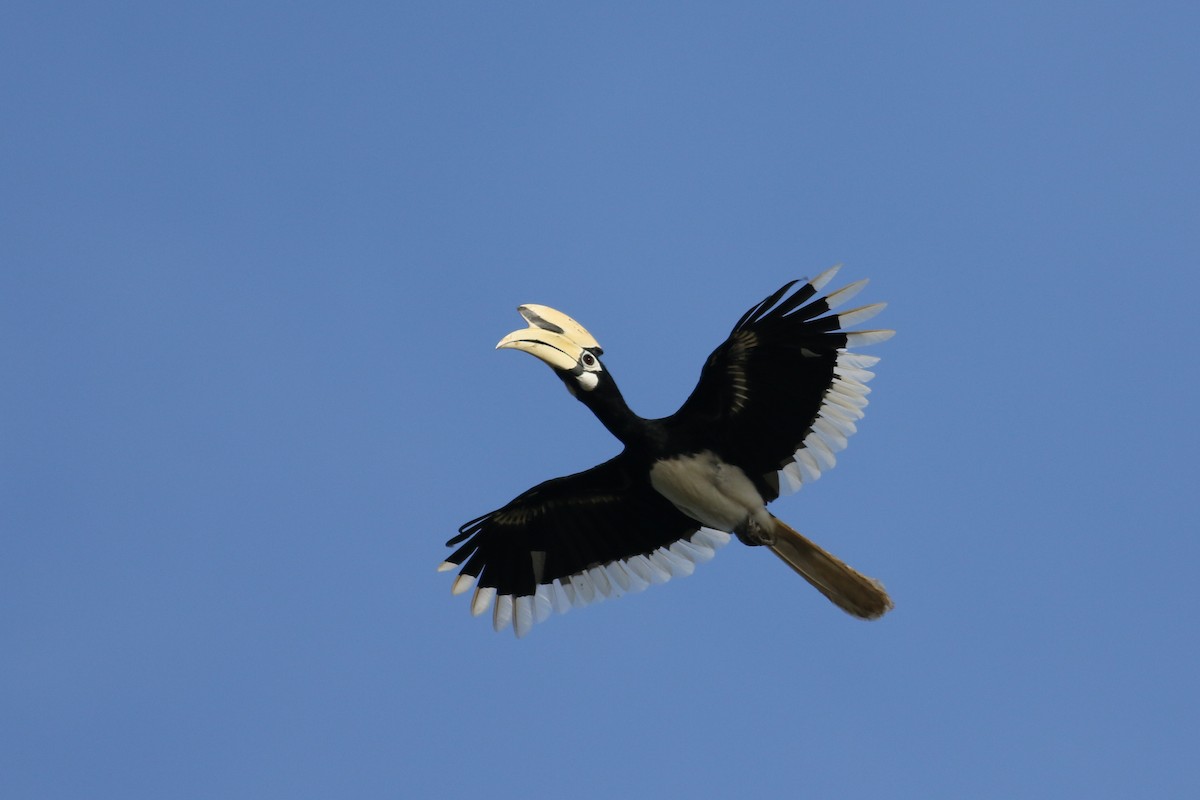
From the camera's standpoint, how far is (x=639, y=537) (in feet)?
38.1

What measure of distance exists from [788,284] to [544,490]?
2.43 m

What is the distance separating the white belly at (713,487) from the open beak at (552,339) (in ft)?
3.15

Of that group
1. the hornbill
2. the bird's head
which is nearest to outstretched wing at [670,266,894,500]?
the hornbill

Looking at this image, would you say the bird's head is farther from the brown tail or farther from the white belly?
the brown tail

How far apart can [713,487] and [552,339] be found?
4.96ft

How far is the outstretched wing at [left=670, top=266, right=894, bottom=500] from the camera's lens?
1048 cm

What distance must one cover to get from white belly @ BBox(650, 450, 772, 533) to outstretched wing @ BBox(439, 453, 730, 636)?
634 mm

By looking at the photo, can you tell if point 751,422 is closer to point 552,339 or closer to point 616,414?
point 616,414

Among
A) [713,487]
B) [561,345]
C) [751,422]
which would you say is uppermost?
[561,345]

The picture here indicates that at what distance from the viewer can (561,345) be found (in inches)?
425

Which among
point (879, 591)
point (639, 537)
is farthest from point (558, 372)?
point (879, 591)

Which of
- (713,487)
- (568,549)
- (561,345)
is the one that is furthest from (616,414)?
(568,549)

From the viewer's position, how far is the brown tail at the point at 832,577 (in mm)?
10766

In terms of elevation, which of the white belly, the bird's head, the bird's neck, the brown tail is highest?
the bird's head
